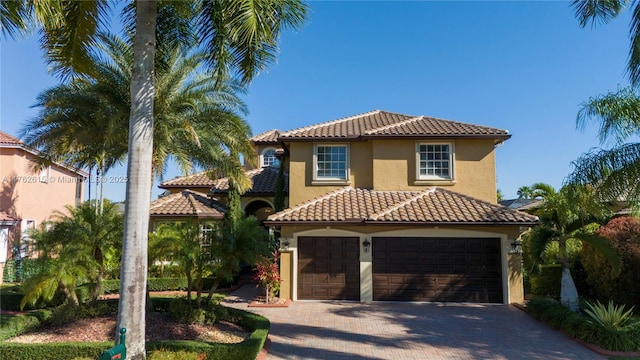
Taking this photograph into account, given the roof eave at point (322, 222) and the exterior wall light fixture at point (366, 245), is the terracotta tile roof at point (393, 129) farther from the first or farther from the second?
the exterior wall light fixture at point (366, 245)

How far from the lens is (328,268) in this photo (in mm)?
15867

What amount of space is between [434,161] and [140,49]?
13307 millimetres

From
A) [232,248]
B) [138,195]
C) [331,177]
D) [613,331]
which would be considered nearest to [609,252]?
[613,331]

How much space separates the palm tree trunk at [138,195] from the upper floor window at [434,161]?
41.2 ft

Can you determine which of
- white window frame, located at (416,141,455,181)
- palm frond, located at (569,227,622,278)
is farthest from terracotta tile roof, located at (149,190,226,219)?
palm frond, located at (569,227,622,278)

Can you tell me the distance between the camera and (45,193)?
25641mm

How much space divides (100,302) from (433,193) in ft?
43.2

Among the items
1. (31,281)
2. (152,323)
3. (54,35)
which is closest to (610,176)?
(152,323)

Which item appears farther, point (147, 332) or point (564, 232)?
point (564, 232)

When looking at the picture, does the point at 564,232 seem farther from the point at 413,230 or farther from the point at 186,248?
the point at 186,248

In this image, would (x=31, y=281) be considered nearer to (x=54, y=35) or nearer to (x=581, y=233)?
(x=54, y=35)

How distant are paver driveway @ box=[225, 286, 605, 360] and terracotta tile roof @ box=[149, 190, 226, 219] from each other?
6274mm

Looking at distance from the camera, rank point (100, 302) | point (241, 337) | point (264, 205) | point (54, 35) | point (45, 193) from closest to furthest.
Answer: point (54, 35), point (241, 337), point (100, 302), point (264, 205), point (45, 193)

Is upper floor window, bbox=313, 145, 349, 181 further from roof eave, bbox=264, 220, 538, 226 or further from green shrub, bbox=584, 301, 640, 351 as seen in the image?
green shrub, bbox=584, 301, 640, 351
